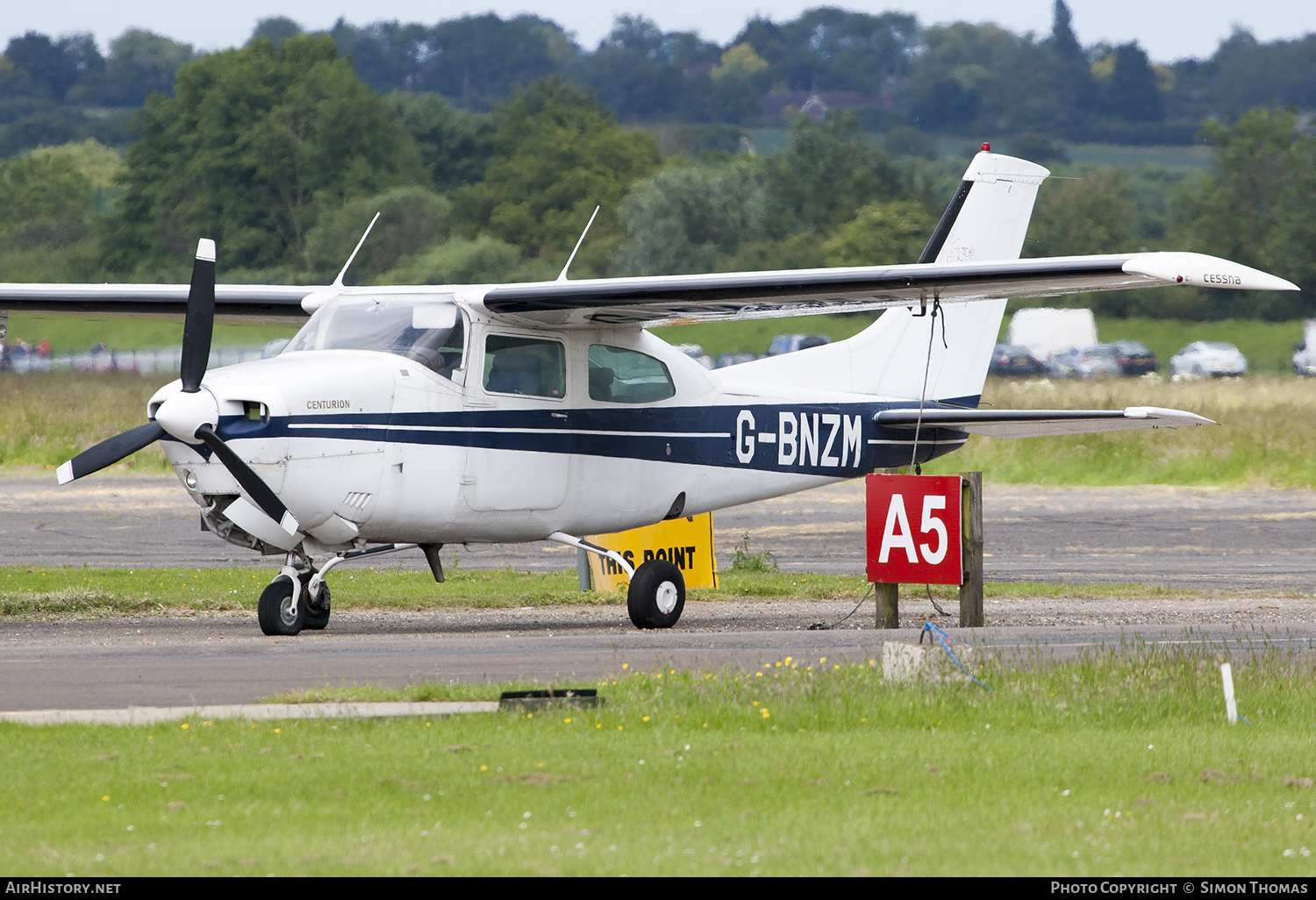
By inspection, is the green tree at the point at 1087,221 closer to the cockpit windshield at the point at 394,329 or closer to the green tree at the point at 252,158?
the green tree at the point at 252,158

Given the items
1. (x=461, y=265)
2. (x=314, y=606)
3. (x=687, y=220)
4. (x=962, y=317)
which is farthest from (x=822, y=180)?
(x=314, y=606)


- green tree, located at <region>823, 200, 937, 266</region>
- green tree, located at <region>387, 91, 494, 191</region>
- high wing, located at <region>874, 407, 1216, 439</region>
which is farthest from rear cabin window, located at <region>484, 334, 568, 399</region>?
green tree, located at <region>387, 91, 494, 191</region>

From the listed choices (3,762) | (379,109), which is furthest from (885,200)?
(3,762)

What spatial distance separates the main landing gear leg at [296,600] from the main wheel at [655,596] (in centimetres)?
243

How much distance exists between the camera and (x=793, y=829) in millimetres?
6160

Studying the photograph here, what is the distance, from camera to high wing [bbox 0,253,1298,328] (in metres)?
11.5

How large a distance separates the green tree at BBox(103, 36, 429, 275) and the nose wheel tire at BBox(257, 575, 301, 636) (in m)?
80.9

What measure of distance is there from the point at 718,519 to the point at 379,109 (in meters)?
81.1

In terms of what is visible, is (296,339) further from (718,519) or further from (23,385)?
(23,385)

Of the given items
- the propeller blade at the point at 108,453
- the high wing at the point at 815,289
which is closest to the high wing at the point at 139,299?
the high wing at the point at 815,289

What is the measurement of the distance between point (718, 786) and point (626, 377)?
7.84 m

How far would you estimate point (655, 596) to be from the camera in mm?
13828

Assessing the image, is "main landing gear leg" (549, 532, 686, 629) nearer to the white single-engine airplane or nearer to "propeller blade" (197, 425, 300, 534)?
the white single-engine airplane

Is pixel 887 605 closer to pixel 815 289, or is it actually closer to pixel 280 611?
pixel 815 289
